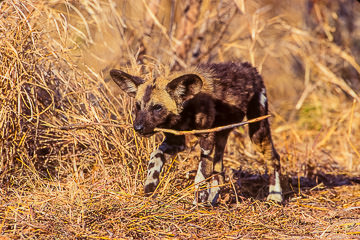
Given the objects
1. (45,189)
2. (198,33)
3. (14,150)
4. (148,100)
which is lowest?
(45,189)

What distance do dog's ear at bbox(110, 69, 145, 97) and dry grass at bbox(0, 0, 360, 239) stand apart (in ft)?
1.24

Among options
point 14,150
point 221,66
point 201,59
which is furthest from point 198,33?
point 14,150

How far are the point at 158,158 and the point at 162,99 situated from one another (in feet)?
1.91

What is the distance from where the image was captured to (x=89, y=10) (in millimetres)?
6051

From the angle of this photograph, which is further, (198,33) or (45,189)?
(198,33)

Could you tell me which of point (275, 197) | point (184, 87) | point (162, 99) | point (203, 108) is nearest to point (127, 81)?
point (162, 99)

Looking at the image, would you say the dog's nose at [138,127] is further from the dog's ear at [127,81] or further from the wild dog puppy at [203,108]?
the dog's ear at [127,81]

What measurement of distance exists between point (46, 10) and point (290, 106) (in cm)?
625

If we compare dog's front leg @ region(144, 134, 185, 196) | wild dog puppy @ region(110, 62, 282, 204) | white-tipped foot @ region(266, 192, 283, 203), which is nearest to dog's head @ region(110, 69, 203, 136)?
wild dog puppy @ region(110, 62, 282, 204)

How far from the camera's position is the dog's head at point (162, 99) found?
423cm

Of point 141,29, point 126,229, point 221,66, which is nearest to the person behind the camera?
point 126,229

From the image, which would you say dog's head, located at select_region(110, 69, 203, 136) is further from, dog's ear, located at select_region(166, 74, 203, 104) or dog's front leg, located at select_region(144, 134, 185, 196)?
dog's front leg, located at select_region(144, 134, 185, 196)

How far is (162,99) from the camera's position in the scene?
437 centimetres

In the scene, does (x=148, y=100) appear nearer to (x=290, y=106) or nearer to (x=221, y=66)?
(x=221, y=66)
